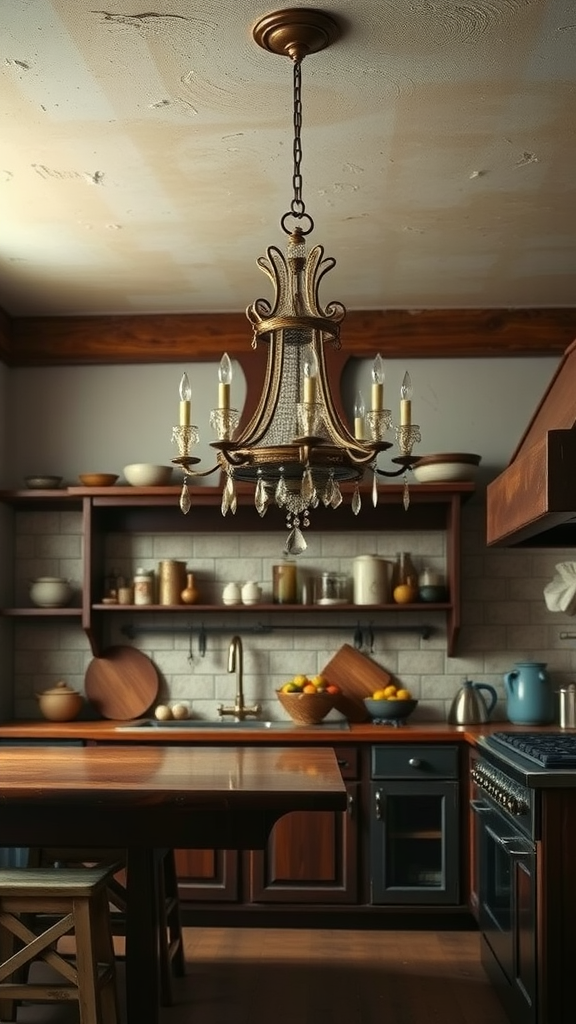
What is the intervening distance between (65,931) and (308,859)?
202cm

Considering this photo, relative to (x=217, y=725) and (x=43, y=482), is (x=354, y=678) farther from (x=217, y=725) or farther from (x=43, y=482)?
(x=43, y=482)

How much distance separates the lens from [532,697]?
18.9 ft

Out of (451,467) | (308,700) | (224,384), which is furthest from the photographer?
(451,467)

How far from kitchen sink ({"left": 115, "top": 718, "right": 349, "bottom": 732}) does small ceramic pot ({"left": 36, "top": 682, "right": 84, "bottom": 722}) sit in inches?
11.8

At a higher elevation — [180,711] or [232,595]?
[232,595]

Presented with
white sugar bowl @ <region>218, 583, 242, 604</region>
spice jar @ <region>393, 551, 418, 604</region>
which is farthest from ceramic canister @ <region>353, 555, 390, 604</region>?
white sugar bowl @ <region>218, 583, 242, 604</region>

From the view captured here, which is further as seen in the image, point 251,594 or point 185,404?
point 251,594

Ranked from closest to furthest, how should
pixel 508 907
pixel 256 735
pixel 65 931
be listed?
pixel 65 931, pixel 508 907, pixel 256 735

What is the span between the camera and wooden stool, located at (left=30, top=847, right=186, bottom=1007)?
429 centimetres

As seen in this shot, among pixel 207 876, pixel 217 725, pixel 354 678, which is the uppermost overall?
pixel 354 678

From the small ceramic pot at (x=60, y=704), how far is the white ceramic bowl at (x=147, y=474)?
3.63 ft

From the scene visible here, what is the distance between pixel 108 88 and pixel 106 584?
3.04 meters

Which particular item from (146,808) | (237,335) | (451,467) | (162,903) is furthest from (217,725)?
(146,808)

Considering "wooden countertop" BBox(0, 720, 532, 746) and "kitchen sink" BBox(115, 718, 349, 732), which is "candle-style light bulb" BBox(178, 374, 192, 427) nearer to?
"wooden countertop" BBox(0, 720, 532, 746)
